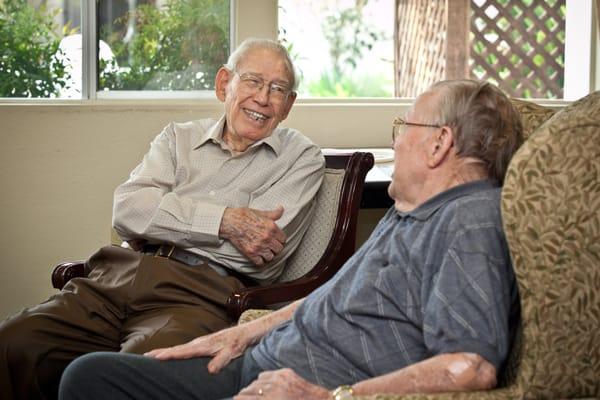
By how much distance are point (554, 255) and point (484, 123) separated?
33cm

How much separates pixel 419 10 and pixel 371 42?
136 centimetres

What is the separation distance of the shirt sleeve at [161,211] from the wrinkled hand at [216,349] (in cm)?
62

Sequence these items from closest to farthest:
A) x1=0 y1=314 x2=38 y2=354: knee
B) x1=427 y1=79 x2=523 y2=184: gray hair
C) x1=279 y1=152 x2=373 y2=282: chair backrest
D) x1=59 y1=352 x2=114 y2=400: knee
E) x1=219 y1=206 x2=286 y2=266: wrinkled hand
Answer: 1. x1=427 y1=79 x2=523 y2=184: gray hair
2. x1=59 y1=352 x2=114 y2=400: knee
3. x1=0 y1=314 x2=38 y2=354: knee
4. x1=219 y1=206 x2=286 y2=266: wrinkled hand
5. x1=279 y1=152 x2=373 y2=282: chair backrest

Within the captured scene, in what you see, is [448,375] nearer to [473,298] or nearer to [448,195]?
[473,298]

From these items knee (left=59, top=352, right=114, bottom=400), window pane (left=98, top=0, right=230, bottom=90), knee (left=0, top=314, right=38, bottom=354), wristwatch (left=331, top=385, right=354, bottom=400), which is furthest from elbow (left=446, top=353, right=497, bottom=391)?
window pane (left=98, top=0, right=230, bottom=90)

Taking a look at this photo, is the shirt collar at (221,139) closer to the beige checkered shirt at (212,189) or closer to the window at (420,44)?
the beige checkered shirt at (212,189)

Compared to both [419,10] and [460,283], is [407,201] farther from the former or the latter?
[419,10]

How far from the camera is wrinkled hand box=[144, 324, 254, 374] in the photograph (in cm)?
192

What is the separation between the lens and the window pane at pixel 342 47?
28.7 ft

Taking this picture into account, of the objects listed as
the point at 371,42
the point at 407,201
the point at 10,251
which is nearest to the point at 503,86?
the point at 371,42

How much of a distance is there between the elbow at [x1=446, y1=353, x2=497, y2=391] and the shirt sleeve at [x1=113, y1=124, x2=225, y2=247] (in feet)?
3.84

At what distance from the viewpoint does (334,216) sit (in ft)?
8.97

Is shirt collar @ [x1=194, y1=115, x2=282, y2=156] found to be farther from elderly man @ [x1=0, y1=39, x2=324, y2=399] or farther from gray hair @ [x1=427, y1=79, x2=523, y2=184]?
gray hair @ [x1=427, y1=79, x2=523, y2=184]

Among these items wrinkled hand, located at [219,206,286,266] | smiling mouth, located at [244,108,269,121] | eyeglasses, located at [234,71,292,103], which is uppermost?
eyeglasses, located at [234,71,292,103]
